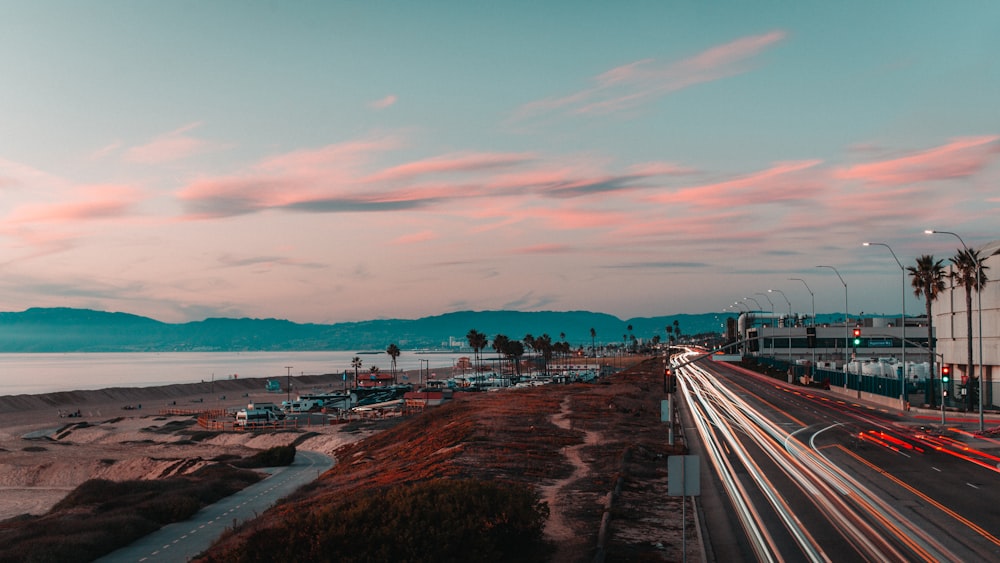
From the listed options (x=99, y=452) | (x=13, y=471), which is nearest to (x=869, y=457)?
(x=13, y=471)

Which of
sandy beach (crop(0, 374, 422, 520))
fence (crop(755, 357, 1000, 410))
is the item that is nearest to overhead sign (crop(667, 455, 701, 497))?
sandy beach (crop(0, 374, 422, 520))

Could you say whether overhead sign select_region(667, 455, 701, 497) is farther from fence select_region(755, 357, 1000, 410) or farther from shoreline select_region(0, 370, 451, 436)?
shoreline select_region(0, 370, 451, 436)

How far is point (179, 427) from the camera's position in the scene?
106 m

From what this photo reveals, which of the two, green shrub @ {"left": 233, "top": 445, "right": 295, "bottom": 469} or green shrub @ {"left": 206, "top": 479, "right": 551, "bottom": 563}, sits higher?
green shrub @ {"left": 206, "top": 479, "right": 551, "bottom": 563}

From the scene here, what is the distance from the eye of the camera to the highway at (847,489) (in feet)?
73.4

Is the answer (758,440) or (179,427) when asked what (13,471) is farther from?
(758,440)

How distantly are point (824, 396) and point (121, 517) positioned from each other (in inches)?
3074

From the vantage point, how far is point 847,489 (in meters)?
31.4

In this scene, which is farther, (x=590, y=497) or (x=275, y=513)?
(x=275, y=513)

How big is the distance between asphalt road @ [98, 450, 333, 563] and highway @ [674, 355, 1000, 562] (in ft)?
70.7

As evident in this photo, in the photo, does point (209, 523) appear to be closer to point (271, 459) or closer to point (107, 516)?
point (107, 516)

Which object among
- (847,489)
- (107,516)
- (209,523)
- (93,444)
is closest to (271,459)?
(209,523)

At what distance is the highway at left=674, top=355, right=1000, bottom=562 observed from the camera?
22.4 metres

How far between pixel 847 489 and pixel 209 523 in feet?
97.8
